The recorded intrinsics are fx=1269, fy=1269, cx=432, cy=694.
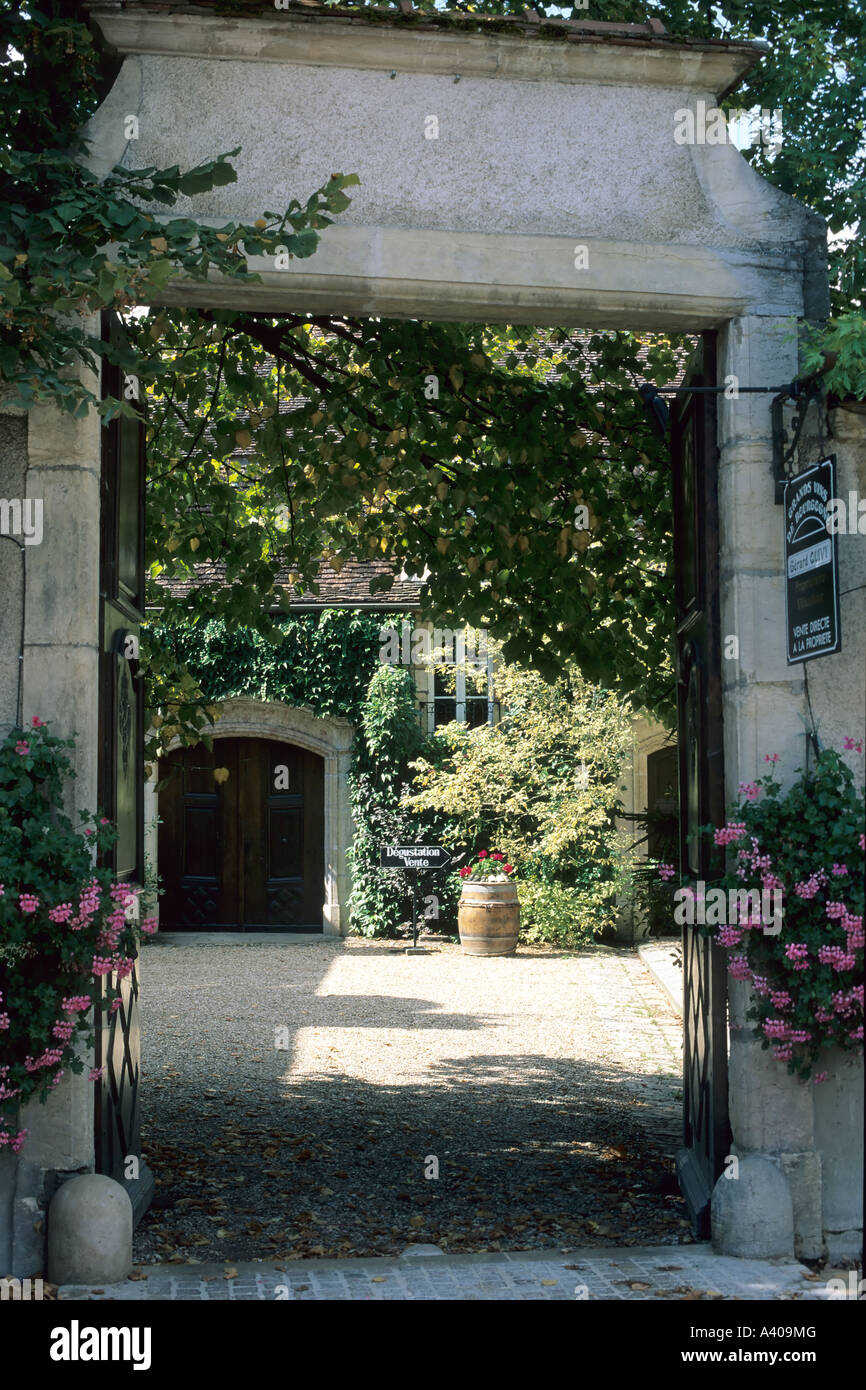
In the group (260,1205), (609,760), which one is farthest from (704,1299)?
(609,760)

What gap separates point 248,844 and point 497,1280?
422 inches

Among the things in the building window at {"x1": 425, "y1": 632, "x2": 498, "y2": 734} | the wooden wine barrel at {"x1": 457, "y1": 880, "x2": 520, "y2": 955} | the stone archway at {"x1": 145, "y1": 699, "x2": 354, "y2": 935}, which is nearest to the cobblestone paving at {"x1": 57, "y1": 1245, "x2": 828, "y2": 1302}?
the wooden wine barrel at {"x1": 457, "y1": 880, "x2": 520, "y2": 955}

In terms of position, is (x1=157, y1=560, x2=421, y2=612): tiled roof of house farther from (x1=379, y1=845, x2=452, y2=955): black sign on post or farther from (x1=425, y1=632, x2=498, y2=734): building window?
(x1=379, y1=845, x2=452, y2=955): black sign on post

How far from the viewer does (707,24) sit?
6.18 meters

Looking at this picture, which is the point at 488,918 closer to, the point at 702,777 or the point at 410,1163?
the point at 410,1163

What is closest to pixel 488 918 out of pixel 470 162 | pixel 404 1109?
pixel 404 1109

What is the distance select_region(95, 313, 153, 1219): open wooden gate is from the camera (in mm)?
4500

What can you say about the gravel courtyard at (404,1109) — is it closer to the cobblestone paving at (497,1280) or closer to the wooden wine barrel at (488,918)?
the cobblestone paving at (497,1280)

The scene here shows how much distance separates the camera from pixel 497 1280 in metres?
4.13

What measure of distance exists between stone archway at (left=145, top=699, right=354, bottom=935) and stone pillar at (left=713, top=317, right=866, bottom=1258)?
9.83 metres

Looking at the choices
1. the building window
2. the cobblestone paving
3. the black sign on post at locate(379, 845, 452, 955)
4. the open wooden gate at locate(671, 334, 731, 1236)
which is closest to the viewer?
the cobblestone paving

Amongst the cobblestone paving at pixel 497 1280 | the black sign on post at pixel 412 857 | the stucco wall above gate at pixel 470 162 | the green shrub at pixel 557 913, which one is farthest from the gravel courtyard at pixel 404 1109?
the stucco wall above gate at pixel 470 162

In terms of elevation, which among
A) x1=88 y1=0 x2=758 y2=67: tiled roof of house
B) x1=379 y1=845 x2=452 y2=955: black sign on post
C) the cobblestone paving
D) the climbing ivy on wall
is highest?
x1=88 y1=0 x2=758 y2=67: tiled roof of house

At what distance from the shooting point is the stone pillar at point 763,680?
4363 millimetres
